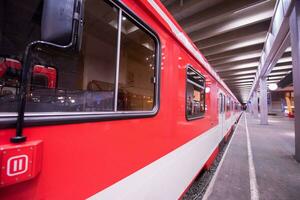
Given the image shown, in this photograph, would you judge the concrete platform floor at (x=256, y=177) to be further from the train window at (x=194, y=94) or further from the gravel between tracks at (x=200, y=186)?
the train window at (x=194, y=94)

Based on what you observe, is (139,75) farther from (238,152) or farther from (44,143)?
(238,152)

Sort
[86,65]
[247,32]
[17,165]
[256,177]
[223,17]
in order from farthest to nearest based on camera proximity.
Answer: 1. [247,32]
2. [223,17]
3. [256,177]
4. [86,65]
5. [17,165]

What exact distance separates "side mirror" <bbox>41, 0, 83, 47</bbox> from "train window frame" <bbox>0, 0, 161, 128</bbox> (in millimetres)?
335

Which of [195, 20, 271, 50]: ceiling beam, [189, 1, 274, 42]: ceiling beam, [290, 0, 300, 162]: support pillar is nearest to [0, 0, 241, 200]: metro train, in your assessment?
[290, 0, 300, 162]: support pillar

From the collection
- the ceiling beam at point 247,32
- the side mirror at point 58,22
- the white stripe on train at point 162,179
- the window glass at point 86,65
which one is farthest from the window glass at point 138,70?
the ceiling beam at point 247,32

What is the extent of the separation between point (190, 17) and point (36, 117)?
22.3 ft

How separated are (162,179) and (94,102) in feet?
3.45

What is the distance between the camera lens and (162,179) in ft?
5.59

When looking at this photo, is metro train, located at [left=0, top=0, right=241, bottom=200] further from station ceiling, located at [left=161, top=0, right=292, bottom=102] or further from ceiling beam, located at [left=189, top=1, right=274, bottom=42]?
ceiling beam, located at [left=189, top=1, right=274, bottom=42]

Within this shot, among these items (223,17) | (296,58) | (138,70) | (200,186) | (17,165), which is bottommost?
(200,186)

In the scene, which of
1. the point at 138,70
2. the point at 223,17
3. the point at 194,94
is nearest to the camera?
the point at 138,70

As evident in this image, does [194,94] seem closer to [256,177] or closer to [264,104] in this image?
[256,177]

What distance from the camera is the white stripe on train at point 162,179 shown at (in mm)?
1192

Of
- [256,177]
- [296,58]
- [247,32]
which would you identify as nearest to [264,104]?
[247,32]
